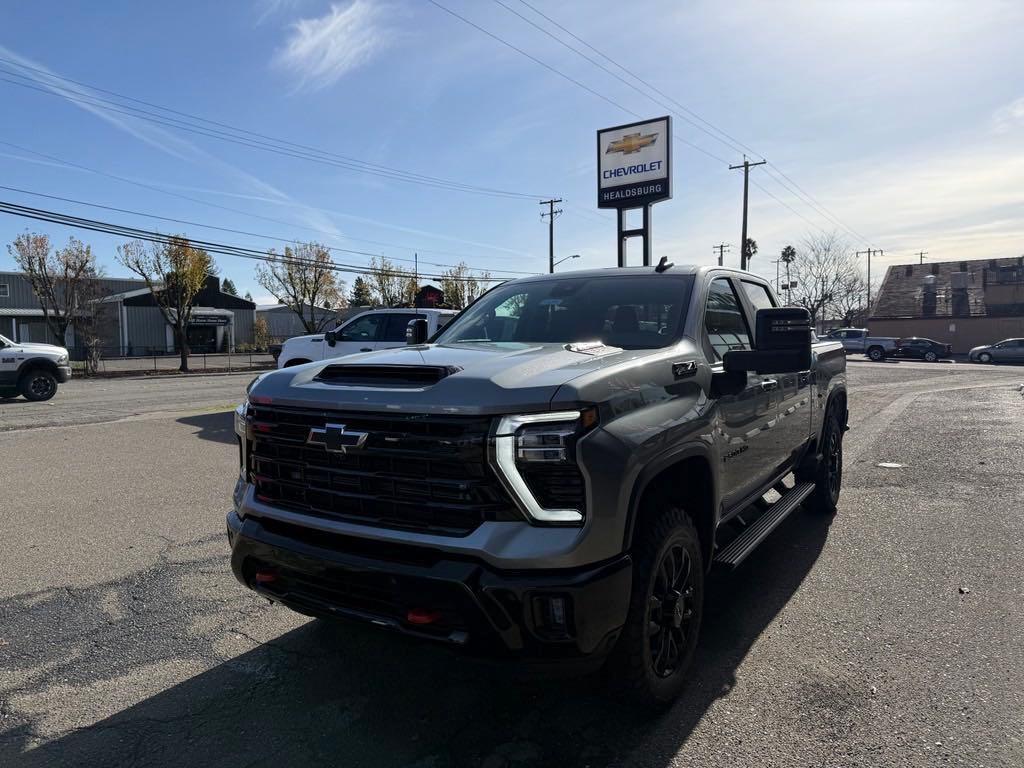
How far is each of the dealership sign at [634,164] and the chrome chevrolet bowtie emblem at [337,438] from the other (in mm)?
20557

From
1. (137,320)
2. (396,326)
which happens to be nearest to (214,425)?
(396,326)

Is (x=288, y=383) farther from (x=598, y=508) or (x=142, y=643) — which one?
(x=142, y=643)

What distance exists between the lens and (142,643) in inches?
137

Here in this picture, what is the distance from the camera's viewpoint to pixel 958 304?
55469 mm

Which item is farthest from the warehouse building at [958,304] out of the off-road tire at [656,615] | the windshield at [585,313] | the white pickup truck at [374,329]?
the off-road tire at [656,615]

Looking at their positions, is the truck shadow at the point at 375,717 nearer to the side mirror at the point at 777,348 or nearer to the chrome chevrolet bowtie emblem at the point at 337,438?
the chrome chevrolet bowtie emblem at the point at 337,438

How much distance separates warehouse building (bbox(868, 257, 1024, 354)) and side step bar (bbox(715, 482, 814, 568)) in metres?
57.8

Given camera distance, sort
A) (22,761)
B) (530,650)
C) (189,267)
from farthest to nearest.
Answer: (189,267)
(22,761)
(530,650)

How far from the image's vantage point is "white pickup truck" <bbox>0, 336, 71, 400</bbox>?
1536 cm

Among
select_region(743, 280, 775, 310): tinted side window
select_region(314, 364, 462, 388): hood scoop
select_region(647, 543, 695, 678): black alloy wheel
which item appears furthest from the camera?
select_region(743, 280, 775, 310): tinted side window

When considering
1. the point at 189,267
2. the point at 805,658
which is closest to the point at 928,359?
the point at 189,267

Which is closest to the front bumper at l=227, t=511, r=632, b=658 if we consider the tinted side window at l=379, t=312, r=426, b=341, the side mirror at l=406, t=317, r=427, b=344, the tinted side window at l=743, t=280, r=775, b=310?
the side mirror at l=406, t=317, r=427, b=344

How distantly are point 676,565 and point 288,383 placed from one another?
1812 millimetres

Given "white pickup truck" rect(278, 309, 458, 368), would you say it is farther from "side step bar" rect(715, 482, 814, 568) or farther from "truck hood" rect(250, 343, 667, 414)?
"truck hood" rect(250, 343, 667, 414)
